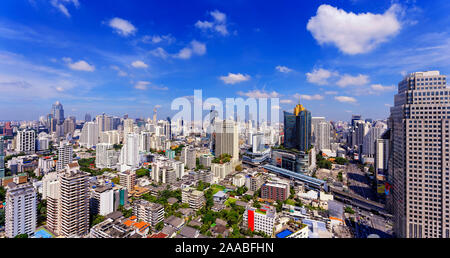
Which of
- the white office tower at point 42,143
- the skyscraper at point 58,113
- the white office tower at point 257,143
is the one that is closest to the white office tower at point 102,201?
the white office tower at point 257,143

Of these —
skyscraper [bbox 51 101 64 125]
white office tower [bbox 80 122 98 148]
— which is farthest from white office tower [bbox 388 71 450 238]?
white office tower [bbox 80 122 98 148]

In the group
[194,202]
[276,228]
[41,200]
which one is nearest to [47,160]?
[41,200]

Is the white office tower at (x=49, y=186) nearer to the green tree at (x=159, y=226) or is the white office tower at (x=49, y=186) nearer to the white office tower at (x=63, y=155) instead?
the white office tower at (x=63, y=155)

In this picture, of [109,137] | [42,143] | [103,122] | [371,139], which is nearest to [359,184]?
[371,139]

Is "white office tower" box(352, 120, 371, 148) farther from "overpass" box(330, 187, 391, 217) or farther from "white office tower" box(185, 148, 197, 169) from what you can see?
"white office tower" box(185, 148, 197, 169)

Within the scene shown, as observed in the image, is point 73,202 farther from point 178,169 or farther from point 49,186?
point 178,169
